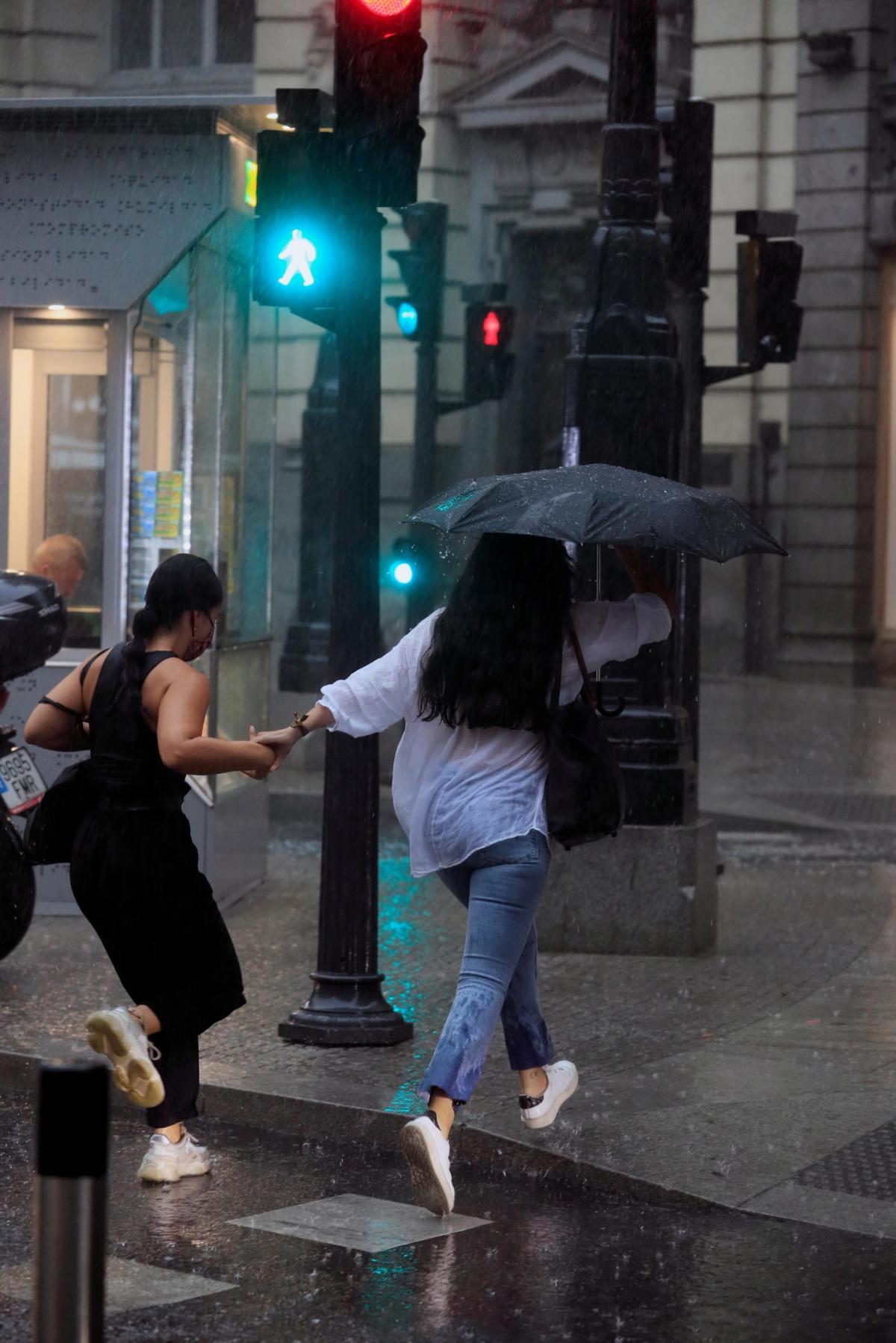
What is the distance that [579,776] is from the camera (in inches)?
216

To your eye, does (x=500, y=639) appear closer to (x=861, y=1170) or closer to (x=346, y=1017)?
(x=861, y=1170)

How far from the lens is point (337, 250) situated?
6969mm

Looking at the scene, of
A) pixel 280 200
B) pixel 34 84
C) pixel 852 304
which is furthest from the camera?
pixel 852 304

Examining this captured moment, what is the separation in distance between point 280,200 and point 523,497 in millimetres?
2003

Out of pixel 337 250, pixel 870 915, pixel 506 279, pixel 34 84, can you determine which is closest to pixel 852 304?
pixel 506 279

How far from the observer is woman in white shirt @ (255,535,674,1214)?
535 centimetres

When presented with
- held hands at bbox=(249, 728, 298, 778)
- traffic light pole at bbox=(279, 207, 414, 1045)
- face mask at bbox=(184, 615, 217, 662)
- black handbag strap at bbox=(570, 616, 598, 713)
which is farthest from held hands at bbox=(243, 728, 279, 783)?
traffic light pole at bbox=(279, 207, 414, 1045)

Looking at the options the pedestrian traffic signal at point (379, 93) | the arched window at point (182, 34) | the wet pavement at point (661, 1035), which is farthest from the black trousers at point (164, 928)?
the arched window at point (182, 34)

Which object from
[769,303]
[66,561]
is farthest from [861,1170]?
[769,303]

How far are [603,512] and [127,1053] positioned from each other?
72.5 inches

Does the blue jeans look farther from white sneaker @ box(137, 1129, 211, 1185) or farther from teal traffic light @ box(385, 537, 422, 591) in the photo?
teal traffic light @ box(385, 537, 422, 591)

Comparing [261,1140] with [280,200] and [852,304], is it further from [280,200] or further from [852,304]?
[852,304]

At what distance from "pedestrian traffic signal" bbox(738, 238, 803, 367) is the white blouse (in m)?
5.84

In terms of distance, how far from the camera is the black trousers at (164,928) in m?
5.48
